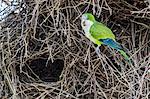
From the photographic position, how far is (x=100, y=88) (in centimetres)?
104

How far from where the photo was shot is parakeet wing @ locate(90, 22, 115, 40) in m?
1.04

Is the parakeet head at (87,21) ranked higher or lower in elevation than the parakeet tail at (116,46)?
higher

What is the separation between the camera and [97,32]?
1.05 m

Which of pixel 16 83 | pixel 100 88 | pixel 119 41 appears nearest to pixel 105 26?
pixel 119 41

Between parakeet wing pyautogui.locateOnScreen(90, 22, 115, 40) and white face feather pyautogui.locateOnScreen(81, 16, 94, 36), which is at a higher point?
white face feather pyautogui.locateOnScreen(81, 16, 94, 36)

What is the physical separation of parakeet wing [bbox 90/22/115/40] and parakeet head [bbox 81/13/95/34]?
10mm

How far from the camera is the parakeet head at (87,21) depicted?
1053 mm

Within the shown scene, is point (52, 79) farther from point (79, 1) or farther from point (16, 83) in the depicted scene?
point (79, 1)

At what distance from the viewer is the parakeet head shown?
105 cm

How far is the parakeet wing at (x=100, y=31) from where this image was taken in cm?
104

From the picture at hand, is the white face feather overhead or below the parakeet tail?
overhead

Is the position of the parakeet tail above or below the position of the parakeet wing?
below

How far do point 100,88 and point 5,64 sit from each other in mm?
254

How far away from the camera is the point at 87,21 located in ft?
3.46
